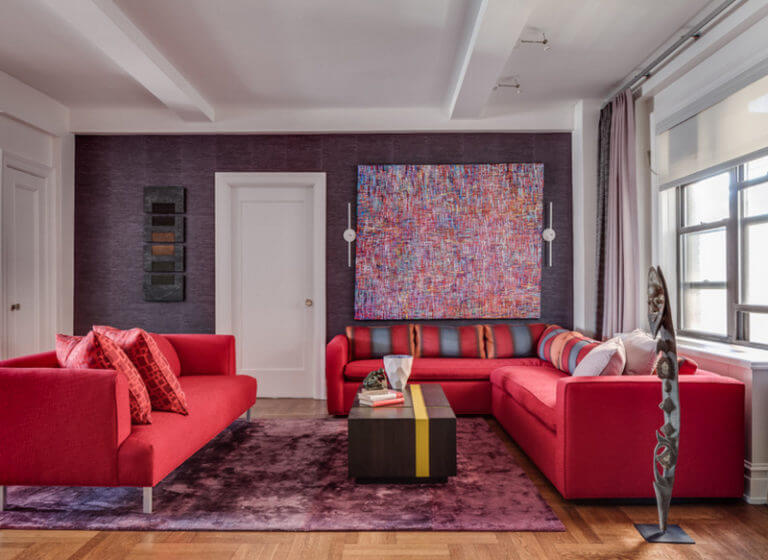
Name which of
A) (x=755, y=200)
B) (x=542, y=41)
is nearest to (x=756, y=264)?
(x=755, y=200)

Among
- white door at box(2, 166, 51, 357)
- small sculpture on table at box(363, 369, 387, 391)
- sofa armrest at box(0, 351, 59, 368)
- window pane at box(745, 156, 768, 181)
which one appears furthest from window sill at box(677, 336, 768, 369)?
white door at box(2, 166, 51, 357)

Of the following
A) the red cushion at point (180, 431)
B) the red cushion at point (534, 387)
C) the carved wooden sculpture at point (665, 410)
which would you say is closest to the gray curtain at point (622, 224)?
the red cushion at point (534, 387)

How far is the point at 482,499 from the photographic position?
2.56m

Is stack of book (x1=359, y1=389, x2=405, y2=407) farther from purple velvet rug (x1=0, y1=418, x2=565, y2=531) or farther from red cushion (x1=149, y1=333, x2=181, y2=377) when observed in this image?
red cushion (x1=149, y1=333, x2=181, y2=377)

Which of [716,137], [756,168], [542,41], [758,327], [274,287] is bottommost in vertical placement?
[758,327]

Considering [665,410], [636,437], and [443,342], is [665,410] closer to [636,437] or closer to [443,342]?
[636,437]

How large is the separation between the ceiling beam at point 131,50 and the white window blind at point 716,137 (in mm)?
3609

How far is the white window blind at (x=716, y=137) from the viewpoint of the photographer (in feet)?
9.48

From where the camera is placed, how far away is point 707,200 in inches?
143

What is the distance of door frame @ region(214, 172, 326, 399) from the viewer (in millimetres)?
5008

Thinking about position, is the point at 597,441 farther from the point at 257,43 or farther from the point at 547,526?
the point at 257,43

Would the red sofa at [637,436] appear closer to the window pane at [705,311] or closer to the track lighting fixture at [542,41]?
the window pane at [705,311]

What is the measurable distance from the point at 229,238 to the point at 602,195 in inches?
134

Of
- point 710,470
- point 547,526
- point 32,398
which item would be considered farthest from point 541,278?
point 32,398
